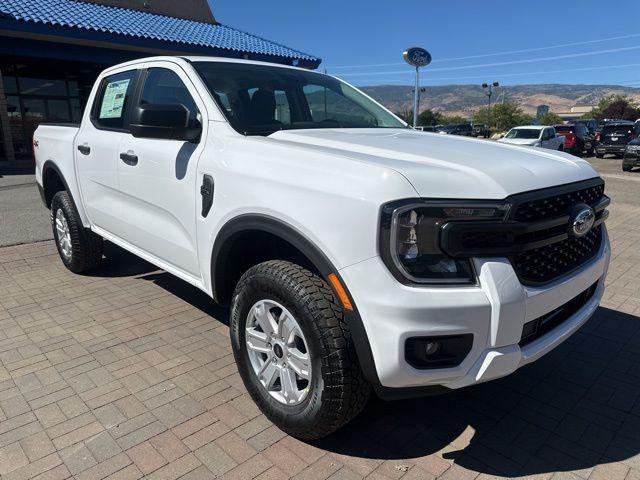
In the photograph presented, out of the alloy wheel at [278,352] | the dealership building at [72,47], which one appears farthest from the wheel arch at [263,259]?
the dealership building at [72,47]

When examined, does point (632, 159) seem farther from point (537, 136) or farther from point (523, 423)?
point (523, 423)

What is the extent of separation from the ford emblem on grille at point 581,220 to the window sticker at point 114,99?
131 inches

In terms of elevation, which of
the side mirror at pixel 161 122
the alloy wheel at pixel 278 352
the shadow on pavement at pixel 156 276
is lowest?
the shadow on pavement at pixel 156 276

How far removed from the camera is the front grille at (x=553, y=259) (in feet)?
7.14

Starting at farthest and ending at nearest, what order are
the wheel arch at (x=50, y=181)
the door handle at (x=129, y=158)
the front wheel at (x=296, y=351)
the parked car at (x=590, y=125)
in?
the parked car at (x=590, y=125) < the wheel arch at (x=50, y=181) < the door handle at (x=129, y=158) < the front wheel at (x=296, y=351)

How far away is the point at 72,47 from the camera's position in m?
16.7

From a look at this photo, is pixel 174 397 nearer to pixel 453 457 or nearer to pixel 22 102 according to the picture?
pixel 453 457

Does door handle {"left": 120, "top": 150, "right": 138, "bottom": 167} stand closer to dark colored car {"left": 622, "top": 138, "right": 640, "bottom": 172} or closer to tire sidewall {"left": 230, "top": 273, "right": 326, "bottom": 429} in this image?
tire sidewall {"left": 230, "top": 273, "right": 326, "bottom": 429}

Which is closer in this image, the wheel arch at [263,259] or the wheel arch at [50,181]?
the wheel arch at [263,259]

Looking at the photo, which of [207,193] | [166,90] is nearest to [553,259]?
[207,193]

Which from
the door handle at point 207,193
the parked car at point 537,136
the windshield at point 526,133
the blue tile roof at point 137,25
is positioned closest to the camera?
the door handle at point 207,193

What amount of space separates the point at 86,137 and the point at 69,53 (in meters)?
14.8

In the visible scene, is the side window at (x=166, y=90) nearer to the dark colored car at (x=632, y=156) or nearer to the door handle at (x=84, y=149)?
the door handle at (x=84, y=149)

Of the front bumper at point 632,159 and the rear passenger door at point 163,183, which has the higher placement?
the rear passenger door at point 163,183
